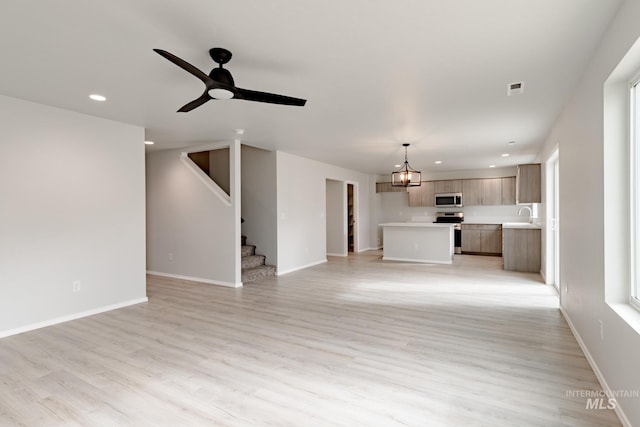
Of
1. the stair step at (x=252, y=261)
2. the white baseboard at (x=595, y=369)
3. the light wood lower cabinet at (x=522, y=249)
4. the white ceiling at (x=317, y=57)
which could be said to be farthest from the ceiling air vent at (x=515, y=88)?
the stair step at (x=252, y=261)

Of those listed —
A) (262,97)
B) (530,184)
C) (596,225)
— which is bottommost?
(596,225)

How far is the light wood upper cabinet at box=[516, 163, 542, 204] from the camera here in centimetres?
593

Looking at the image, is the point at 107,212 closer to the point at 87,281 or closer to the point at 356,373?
the point at 87,281

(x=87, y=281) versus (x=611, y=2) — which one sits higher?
→ (x=611, y=2)

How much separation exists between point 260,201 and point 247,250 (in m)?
1.00

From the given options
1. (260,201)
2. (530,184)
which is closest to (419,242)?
(530,184)

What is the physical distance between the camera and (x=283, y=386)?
2328 mm

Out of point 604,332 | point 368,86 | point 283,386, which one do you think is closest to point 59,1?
point 368,86

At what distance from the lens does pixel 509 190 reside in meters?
8.83

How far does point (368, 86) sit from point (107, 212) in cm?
355

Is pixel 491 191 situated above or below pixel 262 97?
below

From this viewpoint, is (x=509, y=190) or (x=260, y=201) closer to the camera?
(x=260, y=201)

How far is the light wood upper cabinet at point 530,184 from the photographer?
5.93 metres

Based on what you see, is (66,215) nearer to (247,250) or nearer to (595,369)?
(247,250)
